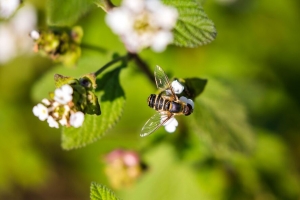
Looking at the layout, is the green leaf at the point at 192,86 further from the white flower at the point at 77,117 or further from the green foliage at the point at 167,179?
the green foliage at the point at 167,179

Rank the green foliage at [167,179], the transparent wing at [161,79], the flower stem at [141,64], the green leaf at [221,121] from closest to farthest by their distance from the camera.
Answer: the transparent wing at [161,79], the flower stem at [141,64], the green leaf at [221,121], the green foliage at [167,179]

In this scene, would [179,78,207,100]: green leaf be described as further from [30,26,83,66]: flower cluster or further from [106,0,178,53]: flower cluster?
[30,26,83,66]: flower cluster

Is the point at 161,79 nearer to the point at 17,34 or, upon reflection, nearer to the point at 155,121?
the point at 155,121

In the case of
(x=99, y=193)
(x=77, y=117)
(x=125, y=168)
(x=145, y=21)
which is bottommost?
(x=125, y=168)

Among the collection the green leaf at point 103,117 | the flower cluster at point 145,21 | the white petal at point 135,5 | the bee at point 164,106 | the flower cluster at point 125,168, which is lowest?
the flower cluster at point 125,168

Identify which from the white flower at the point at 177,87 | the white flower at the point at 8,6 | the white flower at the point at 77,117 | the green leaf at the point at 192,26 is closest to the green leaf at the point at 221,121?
the white flower at the point at 177,87

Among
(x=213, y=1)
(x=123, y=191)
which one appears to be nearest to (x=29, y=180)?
(x=123, y=191)

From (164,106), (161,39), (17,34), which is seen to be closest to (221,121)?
(164,106)
